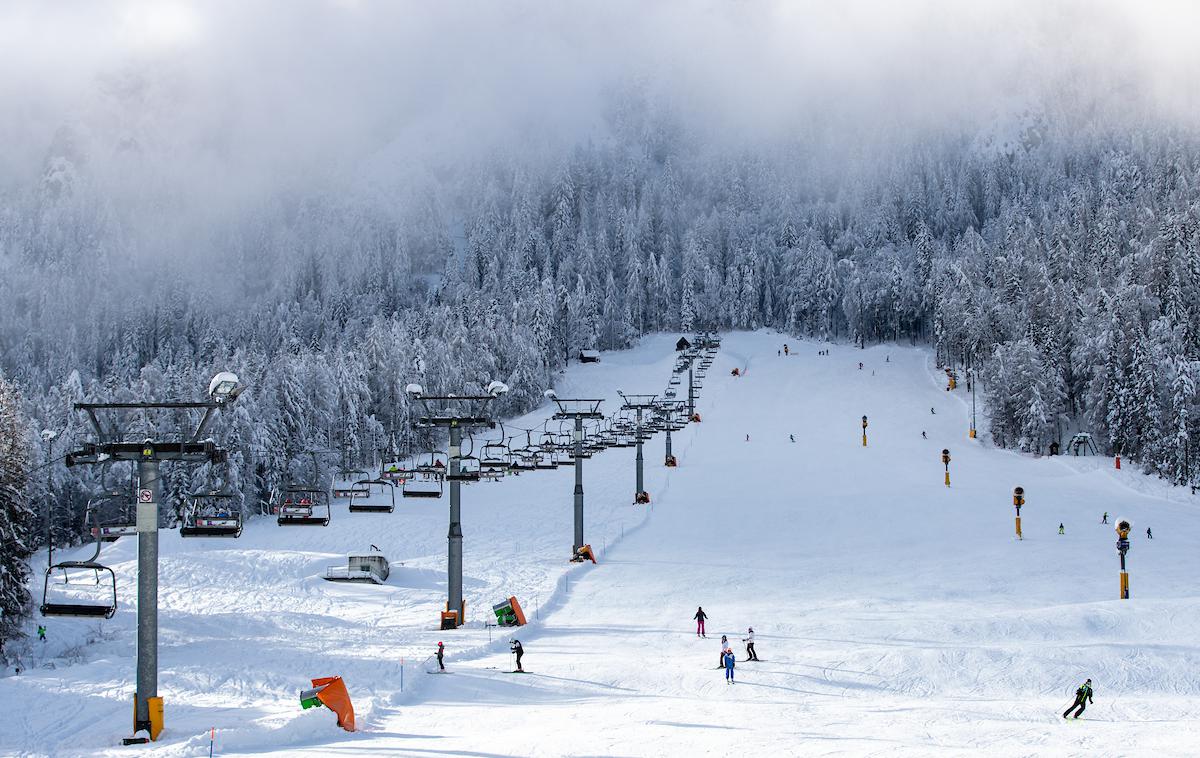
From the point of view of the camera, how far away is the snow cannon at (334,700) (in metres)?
17.0

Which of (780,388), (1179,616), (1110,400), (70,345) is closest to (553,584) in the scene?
(1179,616)

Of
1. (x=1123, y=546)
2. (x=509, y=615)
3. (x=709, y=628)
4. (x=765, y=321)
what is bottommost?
(x=709, y=628)

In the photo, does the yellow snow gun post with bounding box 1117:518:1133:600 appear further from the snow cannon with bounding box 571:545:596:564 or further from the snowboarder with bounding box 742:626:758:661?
the snow cannon with bounding box 571:545:596:564

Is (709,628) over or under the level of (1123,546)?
under

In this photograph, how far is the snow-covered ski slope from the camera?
672 inches

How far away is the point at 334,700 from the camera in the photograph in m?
17.1

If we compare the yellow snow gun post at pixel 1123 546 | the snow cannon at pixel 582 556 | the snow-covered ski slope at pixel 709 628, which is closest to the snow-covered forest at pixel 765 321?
the snow-covered ski slope at pixel 709 628

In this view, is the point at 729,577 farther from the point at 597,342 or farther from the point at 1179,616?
the point at 597,342

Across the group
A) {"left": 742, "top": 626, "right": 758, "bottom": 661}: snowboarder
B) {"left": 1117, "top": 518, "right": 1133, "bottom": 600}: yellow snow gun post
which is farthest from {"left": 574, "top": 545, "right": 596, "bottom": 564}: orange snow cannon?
{"left": 1117, "top": 518, "right": 1133, "bottom": 600}: yellow snow gun post

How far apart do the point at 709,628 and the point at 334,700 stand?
13141 mm

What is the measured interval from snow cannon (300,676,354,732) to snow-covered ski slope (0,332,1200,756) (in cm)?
36

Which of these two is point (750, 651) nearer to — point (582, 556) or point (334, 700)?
point (334, 700)

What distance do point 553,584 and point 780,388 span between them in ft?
219

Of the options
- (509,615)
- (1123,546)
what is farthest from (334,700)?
(1123,546)
